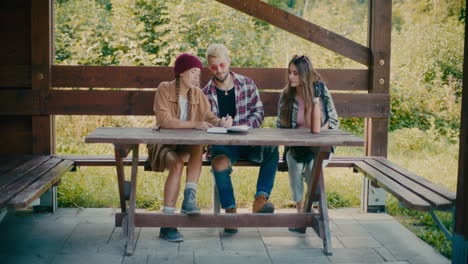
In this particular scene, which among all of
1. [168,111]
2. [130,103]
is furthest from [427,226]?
[130,103]

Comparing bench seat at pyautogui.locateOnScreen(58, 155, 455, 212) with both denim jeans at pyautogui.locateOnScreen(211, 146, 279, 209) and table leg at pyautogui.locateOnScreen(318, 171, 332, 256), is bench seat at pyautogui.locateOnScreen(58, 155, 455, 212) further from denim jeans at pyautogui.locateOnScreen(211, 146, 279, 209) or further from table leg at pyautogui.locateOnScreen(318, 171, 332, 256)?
table leg at pyautogui.locateOnScreen(318, 171, 332, 256)

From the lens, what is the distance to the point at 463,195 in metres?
3.05

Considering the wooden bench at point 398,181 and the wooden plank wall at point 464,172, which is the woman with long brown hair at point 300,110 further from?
the wooden plank wall at point 464,172

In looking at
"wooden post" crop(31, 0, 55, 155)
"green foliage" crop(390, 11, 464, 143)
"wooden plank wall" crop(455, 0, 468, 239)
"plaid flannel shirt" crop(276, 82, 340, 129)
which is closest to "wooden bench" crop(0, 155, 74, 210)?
"wooden post" crop(31, 0, 55, 155)

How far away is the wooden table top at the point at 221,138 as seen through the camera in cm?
344

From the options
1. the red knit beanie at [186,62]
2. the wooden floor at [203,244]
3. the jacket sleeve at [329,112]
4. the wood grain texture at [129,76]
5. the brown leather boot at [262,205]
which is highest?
the red knit beanie at [186,62]

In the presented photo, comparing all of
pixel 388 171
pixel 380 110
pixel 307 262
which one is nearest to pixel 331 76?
pixel 380 110

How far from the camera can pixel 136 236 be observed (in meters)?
4.03

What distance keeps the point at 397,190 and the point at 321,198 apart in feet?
2.05

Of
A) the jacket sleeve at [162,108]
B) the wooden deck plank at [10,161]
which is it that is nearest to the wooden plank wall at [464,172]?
the jacket sleeve at [162,108]

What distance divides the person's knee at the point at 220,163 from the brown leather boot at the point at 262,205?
1.15ft

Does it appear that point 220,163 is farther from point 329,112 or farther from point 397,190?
point 397,190

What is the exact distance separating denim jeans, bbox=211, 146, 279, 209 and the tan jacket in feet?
0.93

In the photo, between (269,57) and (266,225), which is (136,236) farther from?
(269,57)
